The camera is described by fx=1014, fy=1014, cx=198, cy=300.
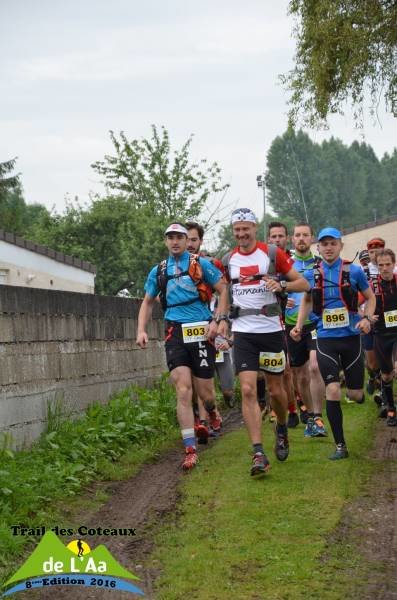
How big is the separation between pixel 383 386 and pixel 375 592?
23.2 feet

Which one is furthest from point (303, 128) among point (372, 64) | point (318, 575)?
point (318, 575)

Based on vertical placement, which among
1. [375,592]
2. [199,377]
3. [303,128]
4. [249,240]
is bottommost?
[375,592]

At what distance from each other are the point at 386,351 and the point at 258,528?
→ 593 cm

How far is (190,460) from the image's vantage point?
944cm

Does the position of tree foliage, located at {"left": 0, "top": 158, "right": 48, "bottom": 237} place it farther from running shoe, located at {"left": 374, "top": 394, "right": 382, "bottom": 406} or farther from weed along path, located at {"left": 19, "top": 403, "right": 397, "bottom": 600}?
weed along path, located at {"left": 19, "top": 403, "right": 397, "bottom": 600}

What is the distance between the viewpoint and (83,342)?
→ 11.7m

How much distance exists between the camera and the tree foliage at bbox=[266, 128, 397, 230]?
139 m

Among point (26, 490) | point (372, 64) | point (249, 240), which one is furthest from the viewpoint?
point (372, 64)

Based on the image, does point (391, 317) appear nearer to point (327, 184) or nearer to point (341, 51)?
point (341, 51)

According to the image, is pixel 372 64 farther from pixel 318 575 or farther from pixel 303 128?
pixel 318 575

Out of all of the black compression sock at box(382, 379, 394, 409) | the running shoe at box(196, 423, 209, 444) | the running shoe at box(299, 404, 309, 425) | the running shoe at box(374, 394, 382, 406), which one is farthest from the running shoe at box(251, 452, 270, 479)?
the running shoe at box(374, 394, 382, 406)

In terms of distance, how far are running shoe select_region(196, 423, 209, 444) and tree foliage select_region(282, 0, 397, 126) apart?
1170cm

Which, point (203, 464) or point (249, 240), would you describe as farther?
point (203, 464)

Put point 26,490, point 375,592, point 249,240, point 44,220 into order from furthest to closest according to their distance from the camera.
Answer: point 44,220 → point 249,240 → point 26,490 → point 375,592
